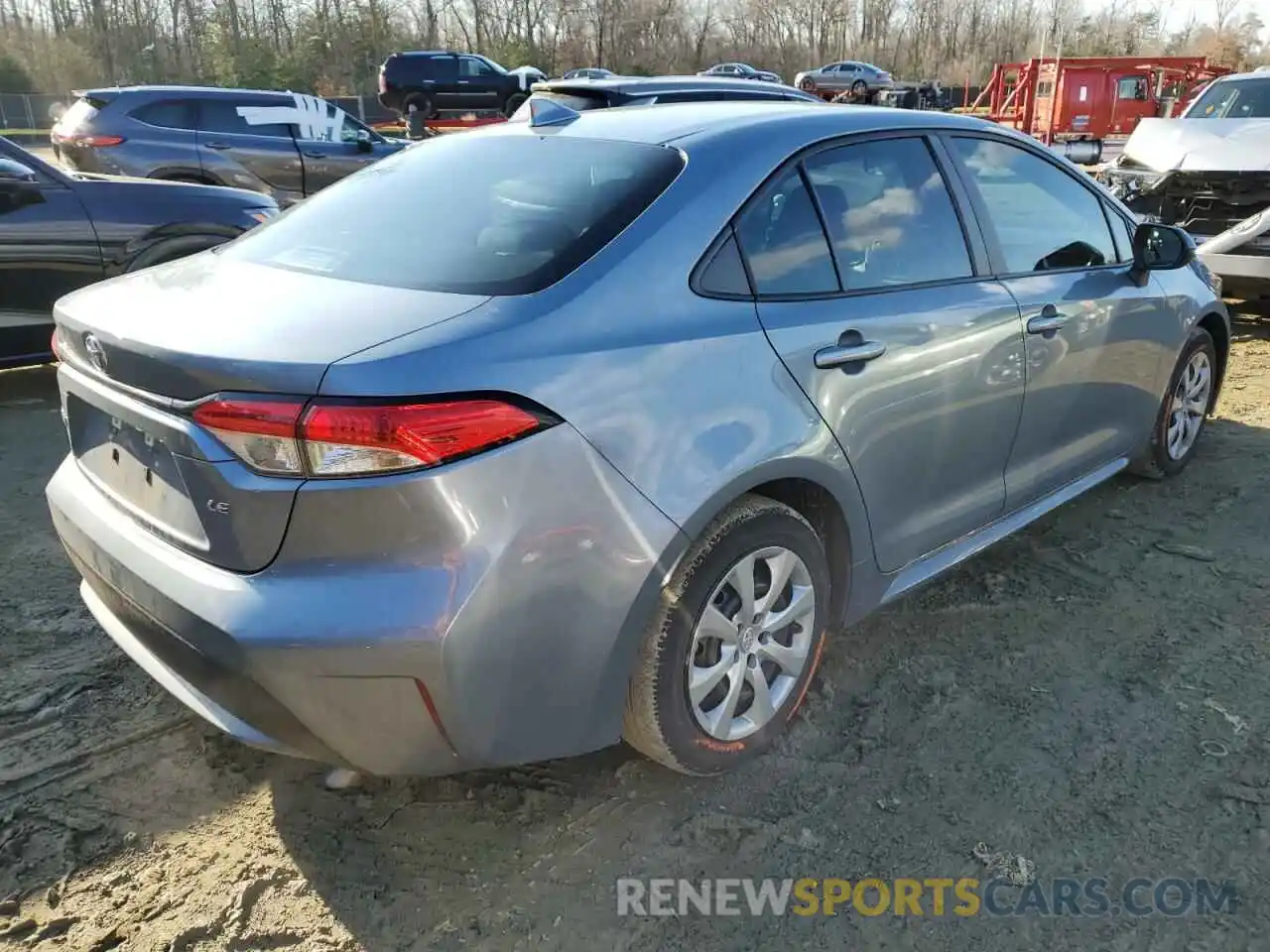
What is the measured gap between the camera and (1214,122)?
329 inches

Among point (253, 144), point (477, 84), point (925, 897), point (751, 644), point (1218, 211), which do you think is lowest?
point (925, 897)

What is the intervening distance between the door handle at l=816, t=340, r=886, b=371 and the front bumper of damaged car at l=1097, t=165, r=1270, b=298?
15.6 feet

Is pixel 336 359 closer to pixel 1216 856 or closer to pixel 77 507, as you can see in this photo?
pixel 77 507

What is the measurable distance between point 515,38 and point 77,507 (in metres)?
59.4

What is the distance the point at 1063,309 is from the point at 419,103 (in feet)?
91.6

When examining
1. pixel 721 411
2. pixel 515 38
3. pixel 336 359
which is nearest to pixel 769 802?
pixel 721 411

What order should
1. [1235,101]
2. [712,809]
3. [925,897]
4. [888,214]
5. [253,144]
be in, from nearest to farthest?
1. [925,897]
2. [712,809]
3. [888,214]
4. [1235,101]
5. [253,144]

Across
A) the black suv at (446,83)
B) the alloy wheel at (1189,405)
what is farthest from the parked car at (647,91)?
the black suv at (446,83)

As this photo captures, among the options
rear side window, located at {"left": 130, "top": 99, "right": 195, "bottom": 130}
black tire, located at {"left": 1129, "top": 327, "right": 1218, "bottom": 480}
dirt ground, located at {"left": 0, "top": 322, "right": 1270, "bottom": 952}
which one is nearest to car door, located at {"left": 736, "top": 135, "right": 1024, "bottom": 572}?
dirt ground, located at {"left": 0, "top": 322, "right": 1270, "bottom": 952}

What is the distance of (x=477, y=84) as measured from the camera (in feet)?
92.6

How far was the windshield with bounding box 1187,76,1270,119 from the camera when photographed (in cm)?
888

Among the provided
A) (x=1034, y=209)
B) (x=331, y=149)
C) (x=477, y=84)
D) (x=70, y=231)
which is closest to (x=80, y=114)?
(x=331, y=149)

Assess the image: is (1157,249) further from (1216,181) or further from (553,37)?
(553,37)

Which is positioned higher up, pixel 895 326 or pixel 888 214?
pixel 888 214
